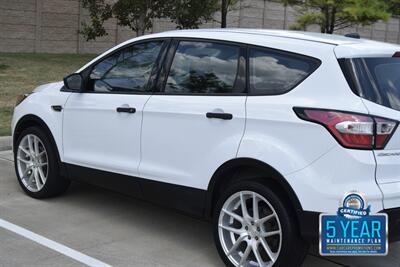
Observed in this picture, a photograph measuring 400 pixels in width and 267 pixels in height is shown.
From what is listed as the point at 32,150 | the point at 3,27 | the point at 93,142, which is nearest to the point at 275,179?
the point at 93,142

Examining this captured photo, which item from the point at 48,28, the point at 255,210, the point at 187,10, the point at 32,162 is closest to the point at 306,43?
the point at 255,210

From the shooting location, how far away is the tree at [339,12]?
14.0 meters

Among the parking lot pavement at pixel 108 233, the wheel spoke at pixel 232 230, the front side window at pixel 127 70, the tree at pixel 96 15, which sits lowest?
the parking lot pavement at pixel 108 233

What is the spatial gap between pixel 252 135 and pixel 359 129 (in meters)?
0.75

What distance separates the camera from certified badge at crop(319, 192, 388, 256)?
11.7 feet

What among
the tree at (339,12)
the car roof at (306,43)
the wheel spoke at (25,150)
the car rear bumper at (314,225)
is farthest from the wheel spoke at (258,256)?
the tree at (339,12)

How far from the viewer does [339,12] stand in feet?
48.2

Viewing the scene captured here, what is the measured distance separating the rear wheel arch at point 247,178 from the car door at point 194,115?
0.06 m

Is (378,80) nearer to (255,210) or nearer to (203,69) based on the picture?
(255,210)

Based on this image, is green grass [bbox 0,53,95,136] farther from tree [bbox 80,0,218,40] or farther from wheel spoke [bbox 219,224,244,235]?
wheel spoke [bbox 219,224,244,235]

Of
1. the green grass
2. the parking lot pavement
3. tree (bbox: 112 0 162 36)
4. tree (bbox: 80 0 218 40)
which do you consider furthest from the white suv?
tree (bbox: 80 0 218 40)

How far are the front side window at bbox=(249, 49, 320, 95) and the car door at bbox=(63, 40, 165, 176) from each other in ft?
3.34

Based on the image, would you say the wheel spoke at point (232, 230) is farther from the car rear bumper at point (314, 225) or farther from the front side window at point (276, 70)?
the front side window at point (276, 70)

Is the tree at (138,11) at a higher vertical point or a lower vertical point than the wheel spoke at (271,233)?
higher
